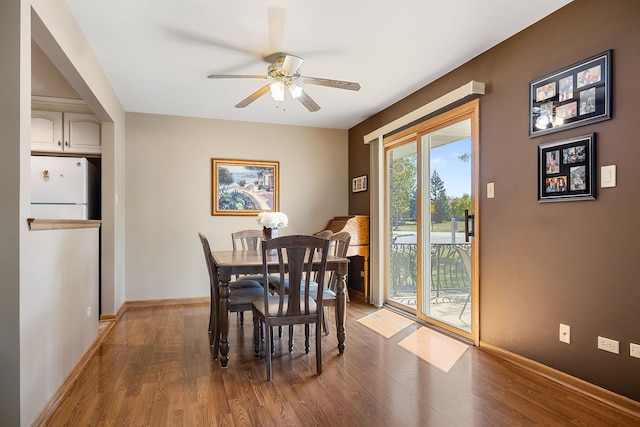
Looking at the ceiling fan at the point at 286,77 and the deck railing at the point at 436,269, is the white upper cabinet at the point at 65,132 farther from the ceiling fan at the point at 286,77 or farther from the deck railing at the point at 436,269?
the deck railing at the point at 436,269

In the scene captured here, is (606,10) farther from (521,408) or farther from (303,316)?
(303,316)

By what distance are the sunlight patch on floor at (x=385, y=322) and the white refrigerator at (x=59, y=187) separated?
3.08 metres

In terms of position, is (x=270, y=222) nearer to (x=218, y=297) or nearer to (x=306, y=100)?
(x=218, y=297)

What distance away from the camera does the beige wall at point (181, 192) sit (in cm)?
485

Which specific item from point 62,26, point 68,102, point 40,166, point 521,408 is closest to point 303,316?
point 521,408

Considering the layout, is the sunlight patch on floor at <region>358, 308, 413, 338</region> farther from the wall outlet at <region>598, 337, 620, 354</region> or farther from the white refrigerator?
the white refrigerator

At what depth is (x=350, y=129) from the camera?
19.1 feet

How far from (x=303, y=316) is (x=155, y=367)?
1.13 m

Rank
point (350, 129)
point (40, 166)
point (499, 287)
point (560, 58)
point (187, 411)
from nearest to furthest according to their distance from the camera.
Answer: point (187, 411)
point (560, 58)
point (499, 287)
point (40, 166)
point (350, 129)

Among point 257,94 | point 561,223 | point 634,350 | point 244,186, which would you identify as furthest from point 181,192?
point 634,350

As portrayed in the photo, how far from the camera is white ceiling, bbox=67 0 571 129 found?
99.0 inches

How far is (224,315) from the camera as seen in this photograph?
9.07 feet

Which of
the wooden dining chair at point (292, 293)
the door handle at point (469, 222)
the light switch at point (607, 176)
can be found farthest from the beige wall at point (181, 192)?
the light switch at point (607, 176)

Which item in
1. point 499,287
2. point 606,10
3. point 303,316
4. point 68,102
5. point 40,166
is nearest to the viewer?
point 606,10
